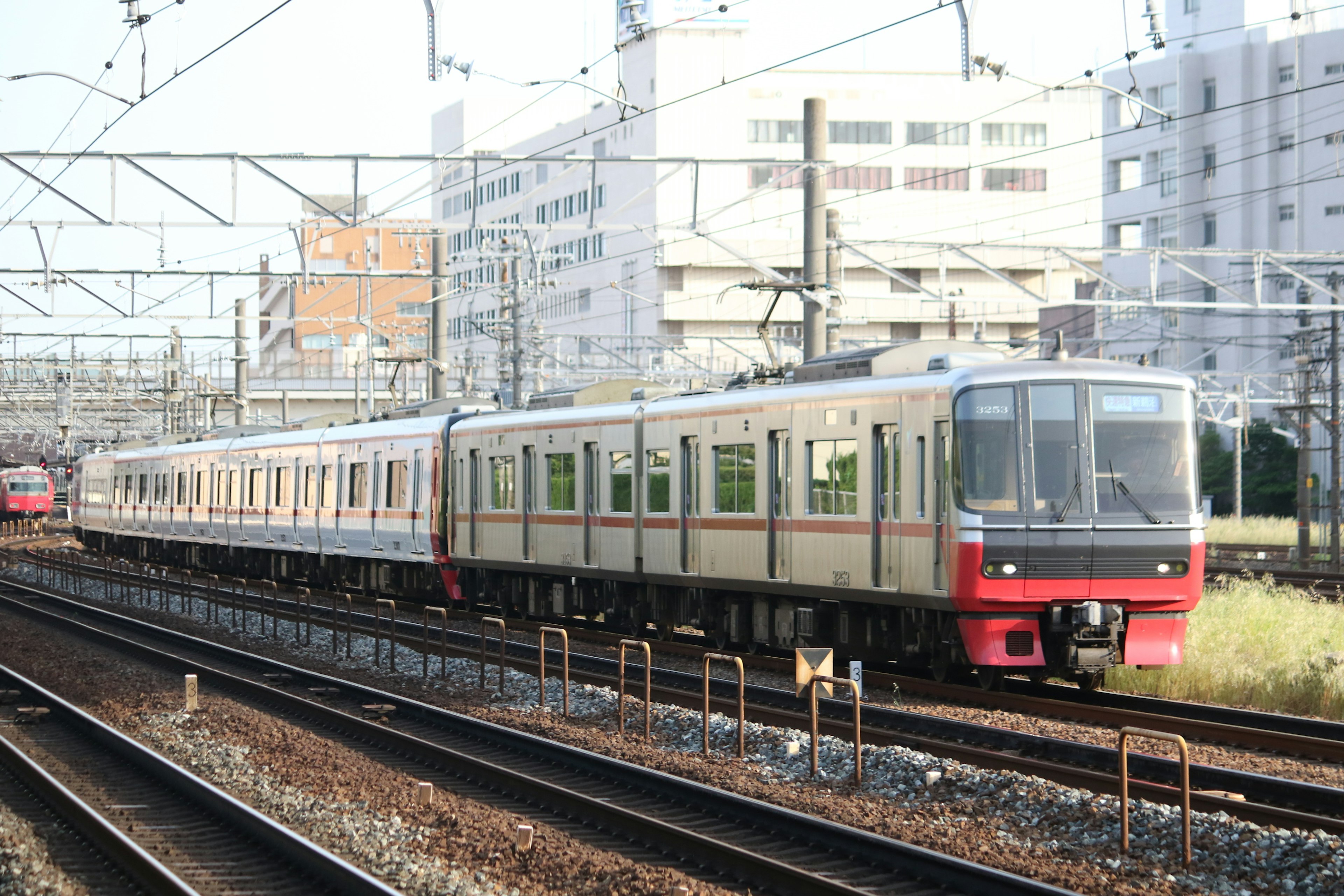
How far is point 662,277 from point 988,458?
2697 inches

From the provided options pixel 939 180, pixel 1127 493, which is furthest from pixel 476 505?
pixel 939 180

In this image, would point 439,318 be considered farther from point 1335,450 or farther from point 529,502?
point 1335,450

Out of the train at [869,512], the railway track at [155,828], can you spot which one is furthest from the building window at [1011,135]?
the railway track at [155,828]

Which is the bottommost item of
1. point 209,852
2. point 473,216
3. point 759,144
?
point 209,852

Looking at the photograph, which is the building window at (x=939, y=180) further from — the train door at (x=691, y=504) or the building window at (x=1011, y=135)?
the train door at (x=691, y=504)

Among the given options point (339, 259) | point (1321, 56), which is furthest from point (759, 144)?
point (339, 259)

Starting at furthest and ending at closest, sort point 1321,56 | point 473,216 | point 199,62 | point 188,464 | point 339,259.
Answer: point 339,259
point 1321,56
point 188,464
point 473,216
point 199,62

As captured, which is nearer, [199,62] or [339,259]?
[199,62]

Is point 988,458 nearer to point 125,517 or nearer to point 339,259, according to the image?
point 125,517

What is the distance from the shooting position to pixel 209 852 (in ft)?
34.0

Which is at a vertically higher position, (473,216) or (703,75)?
(703,75)

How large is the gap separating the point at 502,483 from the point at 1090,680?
1159 centimetres

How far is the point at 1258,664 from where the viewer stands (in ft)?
55.1

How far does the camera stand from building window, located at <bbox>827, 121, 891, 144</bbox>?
84.5 metres
